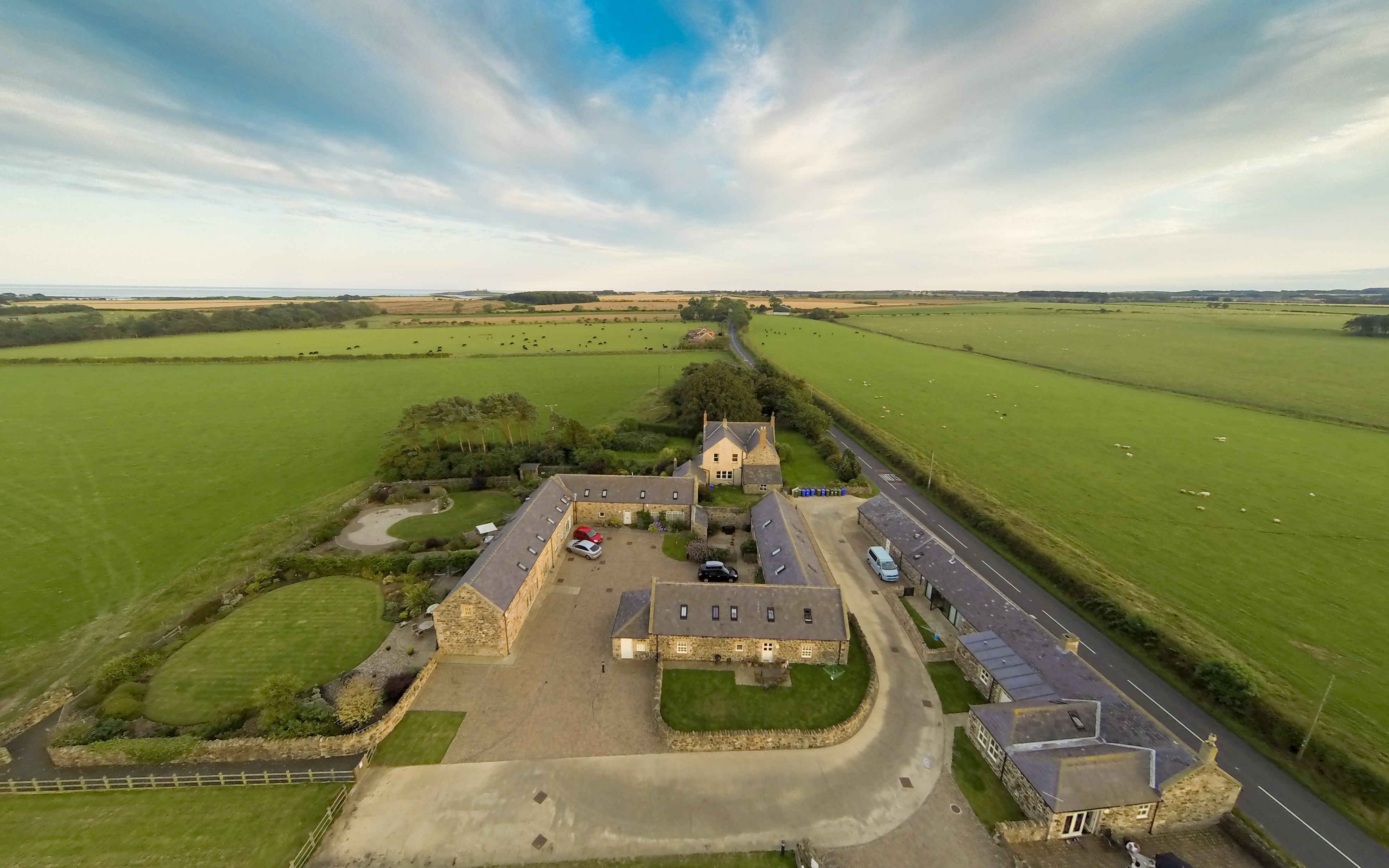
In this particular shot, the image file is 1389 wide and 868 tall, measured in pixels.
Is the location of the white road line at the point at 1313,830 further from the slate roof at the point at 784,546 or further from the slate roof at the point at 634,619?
the slate roof at the point at 634,619

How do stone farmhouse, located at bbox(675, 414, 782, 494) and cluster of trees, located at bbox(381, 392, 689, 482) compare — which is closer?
stone farmhouse, located at bbox(675, 414, 782, 494)

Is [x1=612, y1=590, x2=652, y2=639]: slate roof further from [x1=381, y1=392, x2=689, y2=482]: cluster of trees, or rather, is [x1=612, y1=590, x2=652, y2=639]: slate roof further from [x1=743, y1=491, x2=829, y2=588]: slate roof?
[x1=381, y1=392, x2=689, y2=482]: cluster of trees

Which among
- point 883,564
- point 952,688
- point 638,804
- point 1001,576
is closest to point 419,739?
point 638,804

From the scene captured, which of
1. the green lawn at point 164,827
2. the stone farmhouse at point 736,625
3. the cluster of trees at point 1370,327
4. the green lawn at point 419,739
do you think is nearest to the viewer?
the green lawn at point 164,827

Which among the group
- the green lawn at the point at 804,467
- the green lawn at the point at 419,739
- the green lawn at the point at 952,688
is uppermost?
the green lawn at the point at 804,467

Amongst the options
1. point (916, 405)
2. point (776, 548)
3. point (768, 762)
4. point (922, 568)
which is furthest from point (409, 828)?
point (916, 405)

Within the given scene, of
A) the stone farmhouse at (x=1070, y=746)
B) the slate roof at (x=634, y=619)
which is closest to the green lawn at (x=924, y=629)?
the stone farmhouse at (x=1070, y=746)

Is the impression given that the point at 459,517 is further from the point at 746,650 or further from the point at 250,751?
the point at 746,650

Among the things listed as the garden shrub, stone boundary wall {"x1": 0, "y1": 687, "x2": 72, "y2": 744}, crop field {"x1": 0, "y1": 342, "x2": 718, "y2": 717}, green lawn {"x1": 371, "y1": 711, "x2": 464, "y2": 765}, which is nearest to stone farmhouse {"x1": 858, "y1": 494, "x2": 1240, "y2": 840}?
green lawn {"x1": 371, "y1": 711, "x2": 464, "y2": 765}
